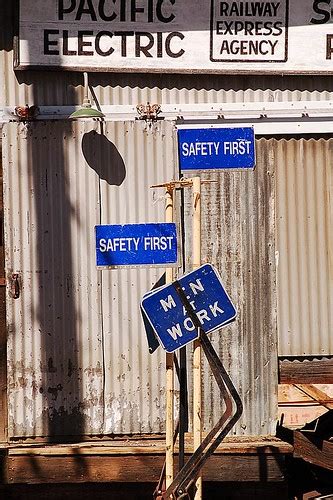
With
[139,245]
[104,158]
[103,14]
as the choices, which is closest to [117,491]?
[139,245]

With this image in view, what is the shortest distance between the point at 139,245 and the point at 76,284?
1759mm

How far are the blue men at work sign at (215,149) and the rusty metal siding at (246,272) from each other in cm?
159

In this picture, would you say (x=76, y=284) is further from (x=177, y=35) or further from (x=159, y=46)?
(x=177, y=35)

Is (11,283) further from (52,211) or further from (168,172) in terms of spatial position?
(168,172)

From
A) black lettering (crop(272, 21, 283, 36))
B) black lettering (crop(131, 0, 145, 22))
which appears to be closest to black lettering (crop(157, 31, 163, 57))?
black lettering (crop(131, 0, 145, 22))

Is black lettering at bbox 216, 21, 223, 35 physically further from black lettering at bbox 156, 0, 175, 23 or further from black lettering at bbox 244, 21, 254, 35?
black lettering at bbox 156, 0, 175, 23

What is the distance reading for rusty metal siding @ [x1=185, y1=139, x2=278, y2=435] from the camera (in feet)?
25.6

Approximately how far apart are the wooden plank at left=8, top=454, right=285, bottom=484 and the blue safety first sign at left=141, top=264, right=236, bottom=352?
1.94 meters

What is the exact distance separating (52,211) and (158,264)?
193 cm

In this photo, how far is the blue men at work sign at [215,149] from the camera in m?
6.16

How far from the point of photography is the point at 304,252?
803cm

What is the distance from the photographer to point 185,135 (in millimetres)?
6145

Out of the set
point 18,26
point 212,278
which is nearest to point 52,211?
point 18,26

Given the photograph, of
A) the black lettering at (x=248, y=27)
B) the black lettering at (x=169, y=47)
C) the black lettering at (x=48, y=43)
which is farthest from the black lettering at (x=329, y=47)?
the black lettering at (x=48, y=43)
